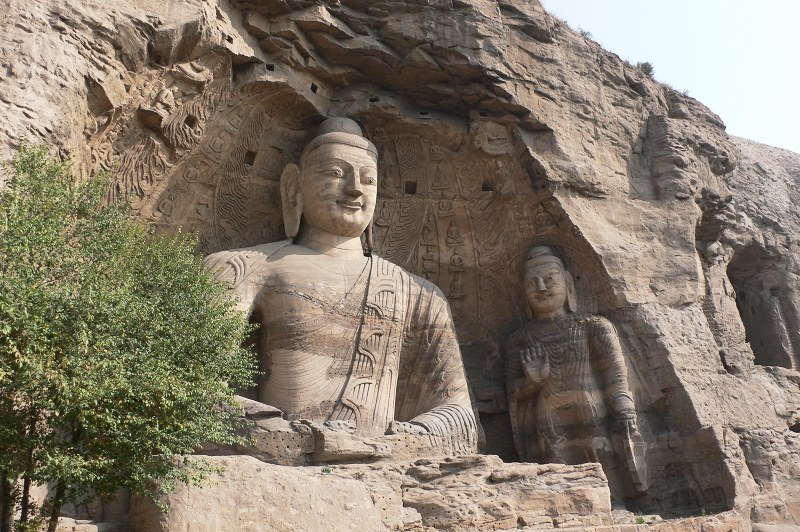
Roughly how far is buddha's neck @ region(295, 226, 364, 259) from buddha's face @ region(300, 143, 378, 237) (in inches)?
2.3

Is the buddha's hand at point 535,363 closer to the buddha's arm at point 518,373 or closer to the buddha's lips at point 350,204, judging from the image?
the buddha's arm at point 518,373

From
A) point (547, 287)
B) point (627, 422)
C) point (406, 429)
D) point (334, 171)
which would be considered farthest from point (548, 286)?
point (406, 429)

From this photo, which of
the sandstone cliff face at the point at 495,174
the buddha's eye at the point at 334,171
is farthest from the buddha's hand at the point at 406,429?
the buddha's eye at the point at 334,171

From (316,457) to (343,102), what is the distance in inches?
167

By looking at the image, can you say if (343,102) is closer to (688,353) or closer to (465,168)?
(465,168)

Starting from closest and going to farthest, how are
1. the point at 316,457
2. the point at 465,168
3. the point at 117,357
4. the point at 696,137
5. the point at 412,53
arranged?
the point at 117,357 → the point at 316,457 → the point at 412,53 → the point at 465,168 → the point at 696,137

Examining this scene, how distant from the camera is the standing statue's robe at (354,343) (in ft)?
25.6

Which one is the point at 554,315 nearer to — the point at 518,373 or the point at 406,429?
the point at 518,373

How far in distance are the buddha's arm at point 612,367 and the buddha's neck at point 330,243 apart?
2.57 meters

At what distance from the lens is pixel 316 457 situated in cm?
672

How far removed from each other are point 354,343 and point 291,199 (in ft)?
5.80

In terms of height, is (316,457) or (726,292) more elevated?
(726,292)

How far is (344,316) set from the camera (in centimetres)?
830

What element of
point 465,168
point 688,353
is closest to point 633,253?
point 688,353
